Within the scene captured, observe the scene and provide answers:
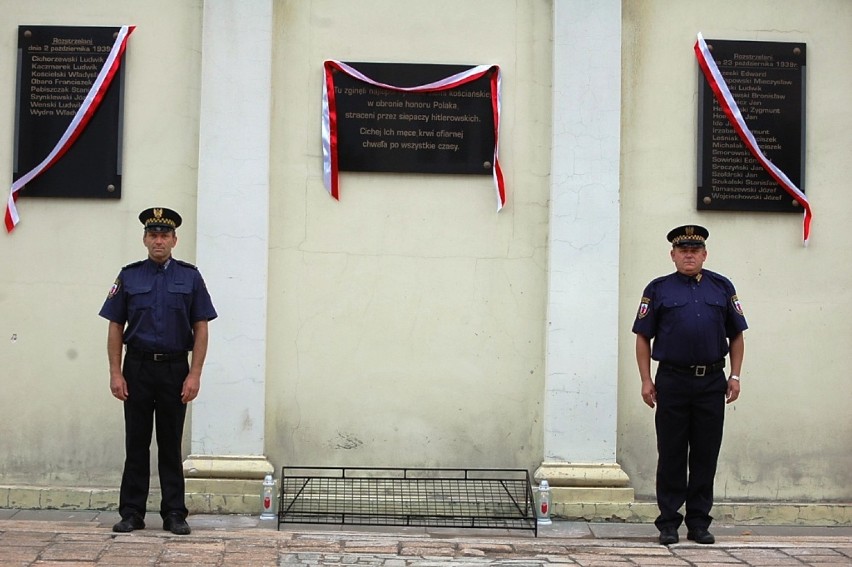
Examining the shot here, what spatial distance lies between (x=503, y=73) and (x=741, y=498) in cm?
337

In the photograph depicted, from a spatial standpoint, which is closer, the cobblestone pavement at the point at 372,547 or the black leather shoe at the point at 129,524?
the cobblestone pavement at the point at 372,547

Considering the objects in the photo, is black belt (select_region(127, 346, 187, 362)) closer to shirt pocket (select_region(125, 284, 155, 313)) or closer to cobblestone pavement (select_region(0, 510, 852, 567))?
shirt pocket (select_region(125, 284, 155, 313))

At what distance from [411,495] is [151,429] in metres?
1.89

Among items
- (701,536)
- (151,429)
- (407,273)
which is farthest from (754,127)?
(151,429)

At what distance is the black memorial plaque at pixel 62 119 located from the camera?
7867 mm

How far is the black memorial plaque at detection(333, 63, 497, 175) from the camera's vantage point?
7.91 metres

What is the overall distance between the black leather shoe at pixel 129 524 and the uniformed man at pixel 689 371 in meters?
3.06

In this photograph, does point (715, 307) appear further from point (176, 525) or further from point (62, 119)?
point (62, 119)

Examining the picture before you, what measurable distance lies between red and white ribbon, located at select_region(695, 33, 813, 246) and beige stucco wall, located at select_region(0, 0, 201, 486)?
349 centimetres

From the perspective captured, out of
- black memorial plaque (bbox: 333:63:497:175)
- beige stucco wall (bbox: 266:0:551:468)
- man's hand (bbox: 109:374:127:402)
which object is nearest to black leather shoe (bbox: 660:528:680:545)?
beige stucco wall (bbox: 266:0:551:468)

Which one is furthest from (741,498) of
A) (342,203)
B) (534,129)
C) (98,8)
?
(98,8)

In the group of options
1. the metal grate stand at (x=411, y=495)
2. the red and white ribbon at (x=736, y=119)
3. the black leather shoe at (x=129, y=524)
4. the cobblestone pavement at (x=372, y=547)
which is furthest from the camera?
the red and white ribbon at (x=736, y=119)

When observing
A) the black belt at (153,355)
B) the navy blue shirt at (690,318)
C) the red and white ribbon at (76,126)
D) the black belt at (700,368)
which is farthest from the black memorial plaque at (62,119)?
the black belt at (700,368)

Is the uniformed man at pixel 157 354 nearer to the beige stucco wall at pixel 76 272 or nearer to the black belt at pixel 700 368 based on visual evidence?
the beige stucco wall at pixel 76 272
